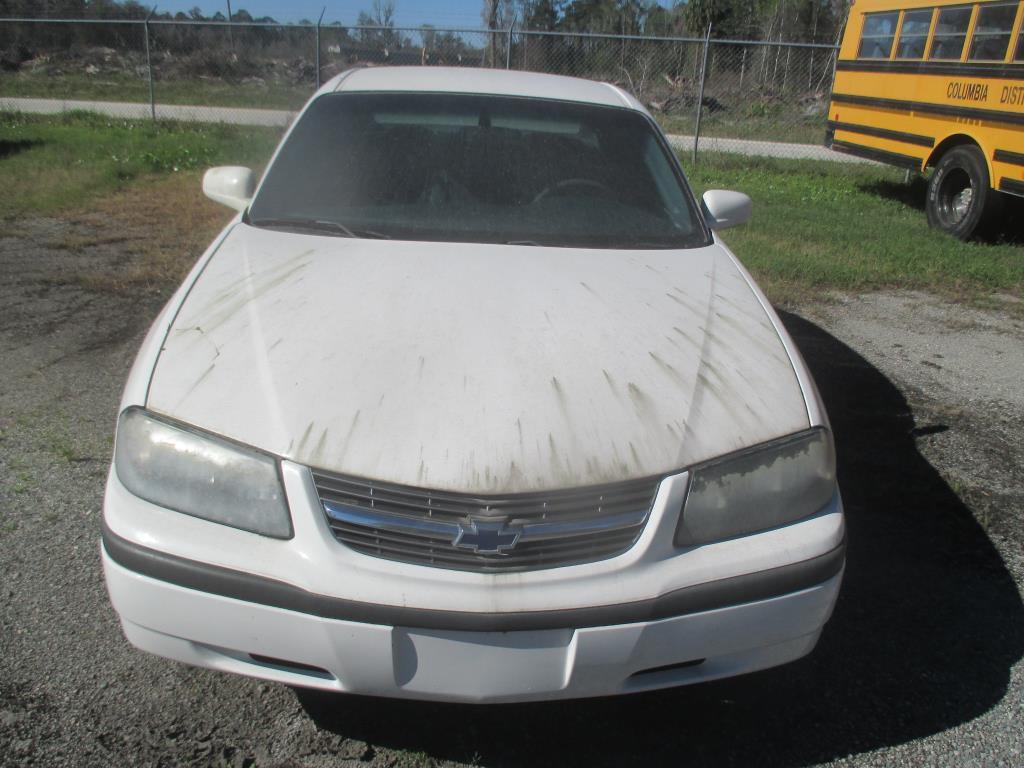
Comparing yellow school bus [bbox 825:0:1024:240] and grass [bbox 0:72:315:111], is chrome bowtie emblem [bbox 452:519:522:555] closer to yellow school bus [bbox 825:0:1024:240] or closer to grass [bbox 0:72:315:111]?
yellow school bus [bbox 825:0:1024:240]

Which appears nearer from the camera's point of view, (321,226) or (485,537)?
(485,537)

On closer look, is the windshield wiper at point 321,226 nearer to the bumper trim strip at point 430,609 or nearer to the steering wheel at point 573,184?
the steering wheel at point 573,184

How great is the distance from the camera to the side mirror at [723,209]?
330 centimetres

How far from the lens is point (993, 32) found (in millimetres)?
7934

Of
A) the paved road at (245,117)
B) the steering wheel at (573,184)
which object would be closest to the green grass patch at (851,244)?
the paved road at (245,117)

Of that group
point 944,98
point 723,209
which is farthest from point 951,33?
point 723,209

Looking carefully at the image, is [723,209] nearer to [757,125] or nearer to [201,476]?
[201,476]

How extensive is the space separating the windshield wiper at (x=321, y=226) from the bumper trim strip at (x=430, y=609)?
4.10 ft

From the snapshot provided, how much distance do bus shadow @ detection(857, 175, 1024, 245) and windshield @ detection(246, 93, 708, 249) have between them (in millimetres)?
6058

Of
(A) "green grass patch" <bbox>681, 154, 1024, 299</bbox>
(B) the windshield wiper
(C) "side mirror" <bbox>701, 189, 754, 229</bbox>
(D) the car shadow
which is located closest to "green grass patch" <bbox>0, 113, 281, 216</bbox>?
(B) the windshield wiper

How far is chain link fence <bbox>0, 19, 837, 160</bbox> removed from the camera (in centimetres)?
1436

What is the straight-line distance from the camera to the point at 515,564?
1.80m

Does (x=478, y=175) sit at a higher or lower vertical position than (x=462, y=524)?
higher

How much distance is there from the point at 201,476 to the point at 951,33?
915cm
